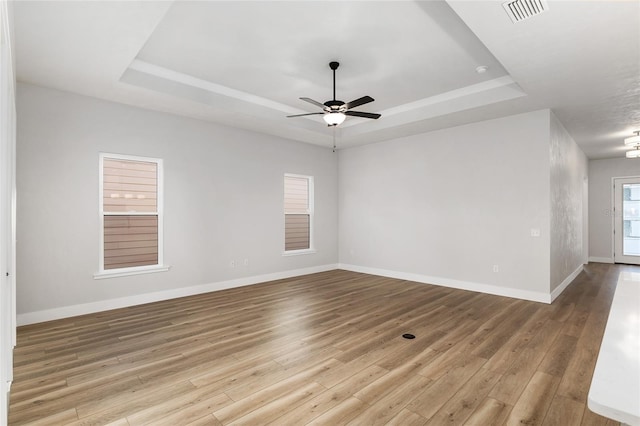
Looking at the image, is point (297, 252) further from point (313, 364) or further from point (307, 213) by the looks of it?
point (313, 364)

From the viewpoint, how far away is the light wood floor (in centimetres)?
228

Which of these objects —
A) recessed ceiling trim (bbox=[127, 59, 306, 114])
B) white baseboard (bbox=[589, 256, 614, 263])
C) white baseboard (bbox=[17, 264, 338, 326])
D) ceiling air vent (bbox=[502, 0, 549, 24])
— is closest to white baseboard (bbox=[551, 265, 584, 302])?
white baseboard (bbox=[589, 256, 614, 263])

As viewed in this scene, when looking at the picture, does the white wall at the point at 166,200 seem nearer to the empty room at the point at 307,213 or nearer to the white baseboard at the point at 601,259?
the empty room at the point at 307,213

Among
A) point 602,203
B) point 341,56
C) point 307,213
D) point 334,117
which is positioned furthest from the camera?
point 602,203

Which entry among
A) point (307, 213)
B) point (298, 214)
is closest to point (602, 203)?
point (307, 213)

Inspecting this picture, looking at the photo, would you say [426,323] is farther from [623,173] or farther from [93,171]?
[623,173]

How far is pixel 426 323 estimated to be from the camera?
4109mm

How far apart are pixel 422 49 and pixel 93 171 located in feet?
15.4

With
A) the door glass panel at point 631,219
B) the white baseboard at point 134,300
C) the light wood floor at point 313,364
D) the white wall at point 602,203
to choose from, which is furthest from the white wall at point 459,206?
the door glass panel at point 631,219

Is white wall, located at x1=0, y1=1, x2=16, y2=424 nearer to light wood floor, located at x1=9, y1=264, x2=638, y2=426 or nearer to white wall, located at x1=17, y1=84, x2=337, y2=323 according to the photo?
light wood floor, located at x1=9, y1=264, x2=638, y2=426

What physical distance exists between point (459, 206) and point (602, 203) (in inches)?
245

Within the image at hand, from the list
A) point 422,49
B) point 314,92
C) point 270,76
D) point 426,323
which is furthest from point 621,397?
point 314,92

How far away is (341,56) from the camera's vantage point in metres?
3.97

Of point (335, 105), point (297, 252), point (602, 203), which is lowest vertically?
point (297, 252)
